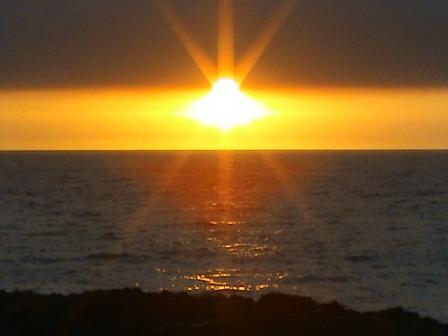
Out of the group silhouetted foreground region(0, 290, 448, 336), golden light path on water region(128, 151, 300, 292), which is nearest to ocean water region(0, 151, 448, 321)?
golden light path on water region(128, 151, 300, 292)

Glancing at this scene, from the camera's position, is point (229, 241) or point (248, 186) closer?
point (229, 241)

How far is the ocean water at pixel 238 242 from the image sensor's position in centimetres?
3017

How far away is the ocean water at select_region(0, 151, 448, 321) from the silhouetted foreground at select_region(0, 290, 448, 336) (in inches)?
250

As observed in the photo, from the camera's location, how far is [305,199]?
240 feet

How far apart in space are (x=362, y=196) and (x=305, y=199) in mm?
6302

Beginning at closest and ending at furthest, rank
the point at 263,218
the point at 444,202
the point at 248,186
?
the point at 263,218 < the point at 444,202 < the point at 248,186

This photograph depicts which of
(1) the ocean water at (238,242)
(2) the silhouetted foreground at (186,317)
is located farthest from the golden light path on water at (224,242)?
(2) the silhouetted foreground at (186,317)

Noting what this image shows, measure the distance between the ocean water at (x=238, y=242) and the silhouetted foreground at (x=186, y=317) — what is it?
6.35 meters

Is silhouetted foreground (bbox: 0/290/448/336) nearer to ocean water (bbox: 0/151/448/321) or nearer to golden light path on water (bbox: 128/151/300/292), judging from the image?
ocean water (bbox: 0/151/448/321)

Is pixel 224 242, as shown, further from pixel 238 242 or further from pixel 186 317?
pixel 186 317

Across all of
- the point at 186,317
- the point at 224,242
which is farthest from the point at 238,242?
the point at 186,317

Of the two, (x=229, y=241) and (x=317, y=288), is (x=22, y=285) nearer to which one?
(x=317, y=288)

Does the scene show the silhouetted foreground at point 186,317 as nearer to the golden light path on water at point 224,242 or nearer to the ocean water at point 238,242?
the ocean water at point 238,242

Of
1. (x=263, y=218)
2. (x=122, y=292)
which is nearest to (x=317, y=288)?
(x=122, y=292)
